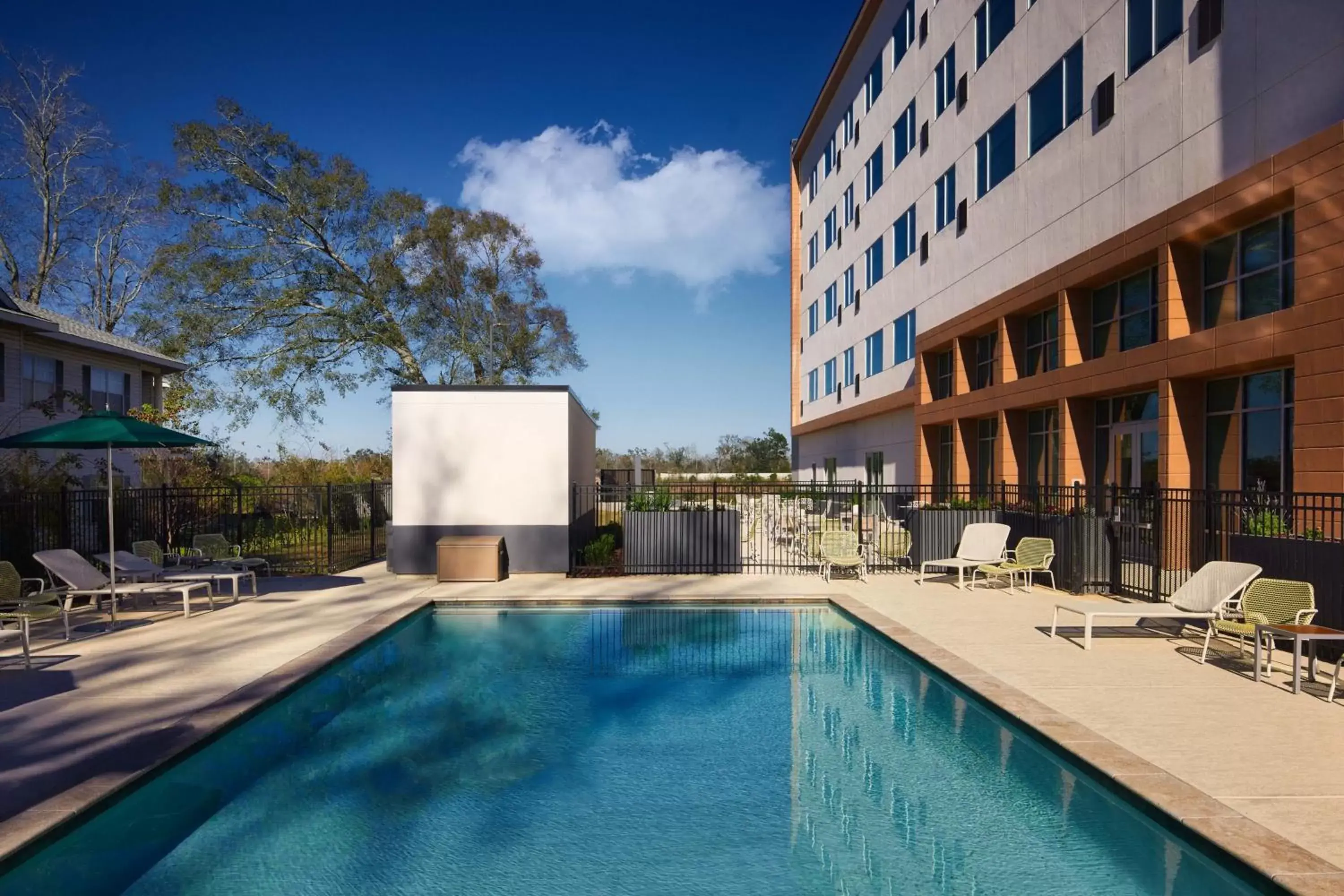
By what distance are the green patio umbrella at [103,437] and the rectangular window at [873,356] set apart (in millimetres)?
22839

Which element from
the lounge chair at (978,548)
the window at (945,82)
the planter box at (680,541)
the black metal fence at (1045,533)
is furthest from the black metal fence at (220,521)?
the window at (945,82)

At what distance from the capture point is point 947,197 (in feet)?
72.9

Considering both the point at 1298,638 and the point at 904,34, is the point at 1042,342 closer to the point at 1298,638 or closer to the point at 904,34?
the point at 1298,638

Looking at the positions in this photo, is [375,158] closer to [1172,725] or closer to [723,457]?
[1172,725]

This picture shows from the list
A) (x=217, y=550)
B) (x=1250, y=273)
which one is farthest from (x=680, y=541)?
(x=1250, y=273)

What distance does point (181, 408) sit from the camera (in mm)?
26719

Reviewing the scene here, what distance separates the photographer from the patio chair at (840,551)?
13.9 m

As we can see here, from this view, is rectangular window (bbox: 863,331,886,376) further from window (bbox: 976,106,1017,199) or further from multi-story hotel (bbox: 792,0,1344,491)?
window (bbox: 976,106,1017,199)

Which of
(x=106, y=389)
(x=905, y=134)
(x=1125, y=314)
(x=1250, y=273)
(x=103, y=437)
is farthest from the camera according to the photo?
(x=905, y=134)

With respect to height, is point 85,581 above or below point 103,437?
below

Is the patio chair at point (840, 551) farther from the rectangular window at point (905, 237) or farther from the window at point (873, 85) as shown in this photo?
the window at point (873, 85)

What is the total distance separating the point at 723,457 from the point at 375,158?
5223 cm

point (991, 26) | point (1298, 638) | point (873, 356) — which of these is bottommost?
point (1298, 638)

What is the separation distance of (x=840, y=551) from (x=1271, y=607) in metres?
7.18
